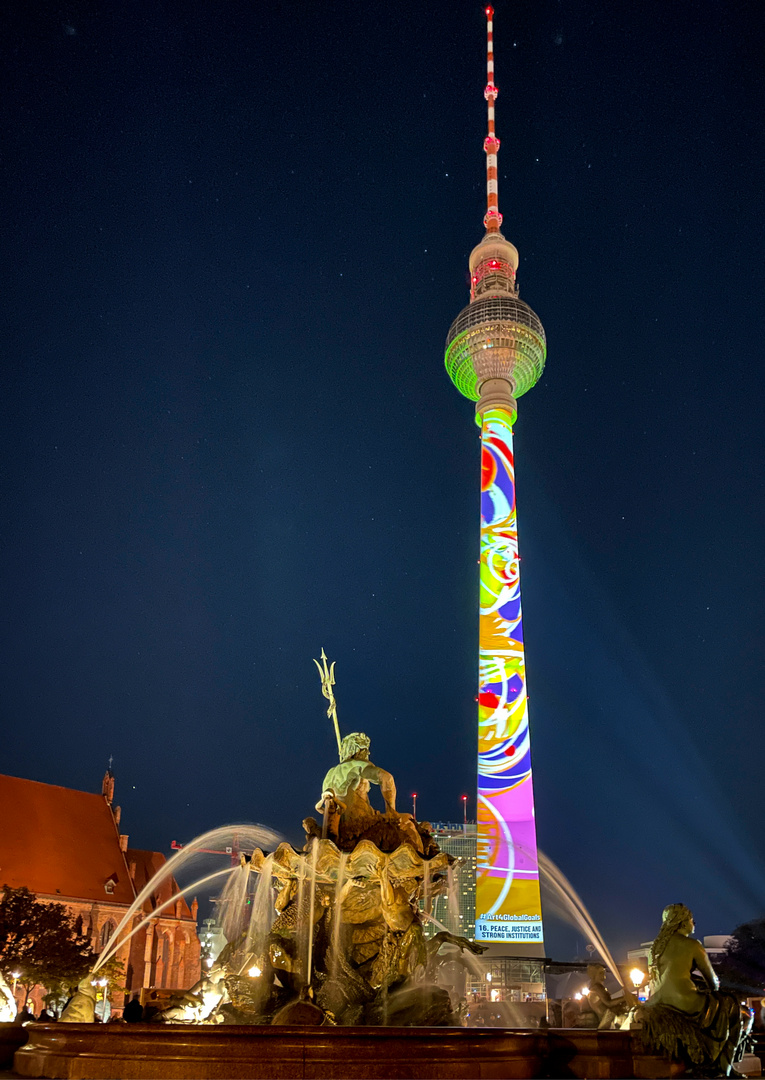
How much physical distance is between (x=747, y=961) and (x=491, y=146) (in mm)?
55113

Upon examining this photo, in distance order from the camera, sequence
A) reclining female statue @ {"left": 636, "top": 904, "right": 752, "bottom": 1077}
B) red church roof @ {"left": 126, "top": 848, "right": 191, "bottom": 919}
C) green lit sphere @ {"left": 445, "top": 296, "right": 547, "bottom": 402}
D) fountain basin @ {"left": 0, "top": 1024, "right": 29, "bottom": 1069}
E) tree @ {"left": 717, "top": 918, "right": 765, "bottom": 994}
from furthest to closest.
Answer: green lit sphere @ {"left": 445, "top": 296, "right": 547, "bottom": 402}
red church roof @ {"left": 126, "top": 848, "right": 191, "bottom": 919}
tree @ {"left": 717, "top": 918, "right": 765, "bottom": 994}
fountain basin @ {"left": 0, "top": 1024, "right": 29, "bottom": 1069}
reclining female statue @ {"left": 636, "top": 904, "right": 752, "bottom": 1077}

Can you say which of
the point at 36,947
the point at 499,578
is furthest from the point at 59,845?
the point at 499,578

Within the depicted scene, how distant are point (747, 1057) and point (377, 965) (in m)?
4.33

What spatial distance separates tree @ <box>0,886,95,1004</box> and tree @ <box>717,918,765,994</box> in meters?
30.9

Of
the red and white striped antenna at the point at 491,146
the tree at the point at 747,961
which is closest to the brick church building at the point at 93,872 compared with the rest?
the tree at the point at 747,961

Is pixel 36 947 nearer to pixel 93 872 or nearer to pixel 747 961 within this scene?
pixel 93 872

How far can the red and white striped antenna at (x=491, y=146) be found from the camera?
67.2 metres

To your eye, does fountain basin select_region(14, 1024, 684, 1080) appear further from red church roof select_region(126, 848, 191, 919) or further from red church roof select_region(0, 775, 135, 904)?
red church roof select_region(126, 848, 191, 919)

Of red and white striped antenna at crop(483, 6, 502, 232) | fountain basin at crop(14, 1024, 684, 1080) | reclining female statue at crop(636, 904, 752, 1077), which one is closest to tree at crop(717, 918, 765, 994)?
reclining female statue at crop(636, 904, 752, 1077)

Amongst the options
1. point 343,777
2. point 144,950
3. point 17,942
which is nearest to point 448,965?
point 343,777

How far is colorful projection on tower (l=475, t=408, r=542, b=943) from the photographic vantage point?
1997 inches

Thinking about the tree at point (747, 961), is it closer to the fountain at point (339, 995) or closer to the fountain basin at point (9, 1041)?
the fountain at point (339, 995)

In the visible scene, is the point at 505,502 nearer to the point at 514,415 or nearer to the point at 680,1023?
the point at 514,415

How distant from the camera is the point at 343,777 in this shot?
11984 mm
